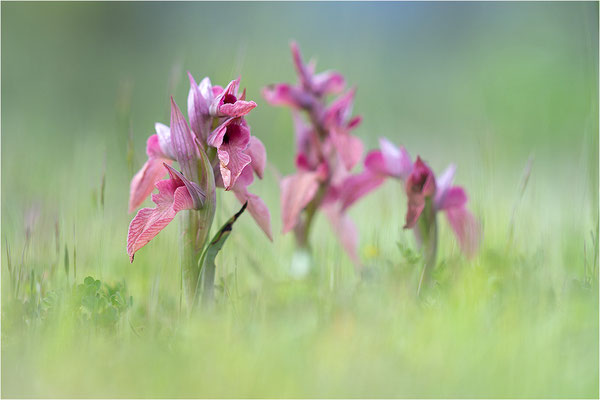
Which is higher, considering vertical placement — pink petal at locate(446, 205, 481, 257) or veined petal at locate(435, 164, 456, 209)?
veined petal at locate(435, 164, 456, 209)

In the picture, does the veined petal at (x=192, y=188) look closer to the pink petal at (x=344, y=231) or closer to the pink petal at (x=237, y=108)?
the pink petal at (x=237, y=108)

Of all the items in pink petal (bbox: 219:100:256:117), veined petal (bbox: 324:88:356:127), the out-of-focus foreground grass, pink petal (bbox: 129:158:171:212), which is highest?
veined petal (bbox: 324:88:356:127)

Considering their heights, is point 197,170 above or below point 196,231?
above

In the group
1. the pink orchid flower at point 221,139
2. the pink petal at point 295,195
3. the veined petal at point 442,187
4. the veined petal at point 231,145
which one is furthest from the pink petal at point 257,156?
the veined petal at point 442,187

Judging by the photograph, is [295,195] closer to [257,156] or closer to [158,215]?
[257,156]

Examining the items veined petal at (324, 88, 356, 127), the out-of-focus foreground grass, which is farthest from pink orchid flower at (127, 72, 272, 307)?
veined petal at (324, 88, 356, 127)

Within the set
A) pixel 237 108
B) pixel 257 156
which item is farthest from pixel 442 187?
pixel 237 108

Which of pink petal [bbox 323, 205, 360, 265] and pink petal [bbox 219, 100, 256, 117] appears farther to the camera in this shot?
pink petal [bbox 323, 205, 360, 265]

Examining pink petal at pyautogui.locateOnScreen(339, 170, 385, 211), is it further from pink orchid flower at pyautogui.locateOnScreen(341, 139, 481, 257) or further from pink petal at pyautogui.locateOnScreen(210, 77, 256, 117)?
pink petal at pyautogui.locateOnScreen(210, 77, 256, 117)
